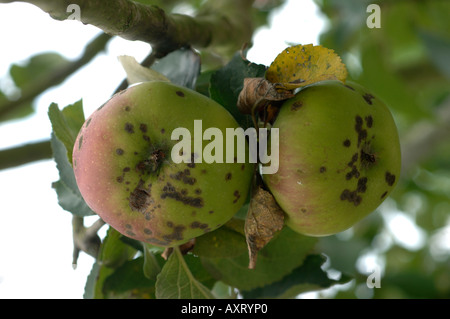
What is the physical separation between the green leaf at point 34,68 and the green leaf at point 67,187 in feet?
4.28

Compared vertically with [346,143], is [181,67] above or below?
above

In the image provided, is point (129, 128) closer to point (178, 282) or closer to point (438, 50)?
point (178, 282)

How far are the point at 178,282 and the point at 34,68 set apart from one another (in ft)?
5.23

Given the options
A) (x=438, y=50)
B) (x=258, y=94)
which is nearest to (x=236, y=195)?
(x=258, y=94)

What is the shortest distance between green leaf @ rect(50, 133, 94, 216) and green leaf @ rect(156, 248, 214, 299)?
0.16 m

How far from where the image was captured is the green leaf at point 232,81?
81 cm

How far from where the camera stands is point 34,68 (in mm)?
2160

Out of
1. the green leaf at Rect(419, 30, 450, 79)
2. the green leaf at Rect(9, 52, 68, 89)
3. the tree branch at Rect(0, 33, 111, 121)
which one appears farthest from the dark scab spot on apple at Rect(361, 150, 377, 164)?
the green leaf at Rect(9, 52, 68, 89)

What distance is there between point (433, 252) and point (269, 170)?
2550 millimetres

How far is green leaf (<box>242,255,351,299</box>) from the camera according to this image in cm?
102

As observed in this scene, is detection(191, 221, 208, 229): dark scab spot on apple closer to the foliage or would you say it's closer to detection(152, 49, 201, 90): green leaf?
the foliage

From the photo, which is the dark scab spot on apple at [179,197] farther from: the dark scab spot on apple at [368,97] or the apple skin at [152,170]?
the dark scab spot on apple at [368,97]

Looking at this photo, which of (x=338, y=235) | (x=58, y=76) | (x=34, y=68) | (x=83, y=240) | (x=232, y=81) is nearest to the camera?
(x=232, y=81)

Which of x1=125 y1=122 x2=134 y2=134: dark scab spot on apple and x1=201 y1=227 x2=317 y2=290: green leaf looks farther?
x1=201 y1=227 x2=317 y2=290: green leaf
